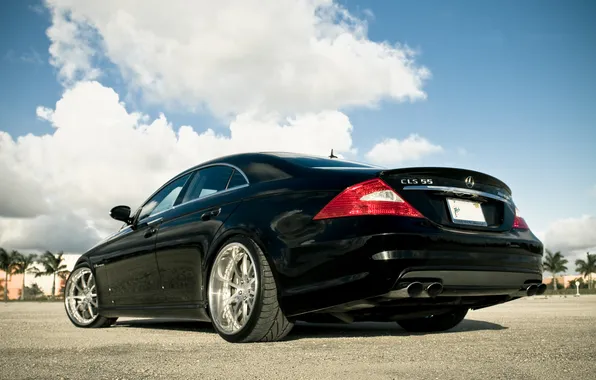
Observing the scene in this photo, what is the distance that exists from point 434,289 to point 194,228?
2.14 meters

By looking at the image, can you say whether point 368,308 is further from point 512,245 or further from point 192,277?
point 192,277

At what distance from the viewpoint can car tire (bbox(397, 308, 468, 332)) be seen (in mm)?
5590

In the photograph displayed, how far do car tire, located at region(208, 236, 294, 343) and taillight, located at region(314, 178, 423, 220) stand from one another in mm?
600

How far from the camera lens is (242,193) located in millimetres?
4758

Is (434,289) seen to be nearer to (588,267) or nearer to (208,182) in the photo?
(208,182)

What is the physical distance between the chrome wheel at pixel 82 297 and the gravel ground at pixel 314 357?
1.75 metres

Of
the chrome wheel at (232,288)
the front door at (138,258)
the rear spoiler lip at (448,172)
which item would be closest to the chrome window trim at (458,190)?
the rear spoiler lip at (448,172)

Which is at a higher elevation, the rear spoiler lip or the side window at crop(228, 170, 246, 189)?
the side window at crop(228, 170, 246, 189)

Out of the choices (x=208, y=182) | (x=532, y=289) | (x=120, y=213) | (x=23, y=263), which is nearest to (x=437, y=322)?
(x=532, y=289)

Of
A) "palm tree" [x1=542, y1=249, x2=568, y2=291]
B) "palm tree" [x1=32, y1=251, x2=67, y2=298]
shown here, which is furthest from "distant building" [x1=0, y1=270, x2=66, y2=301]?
"palm tree" [x1=542, y1=249, x2=568, y2=291]

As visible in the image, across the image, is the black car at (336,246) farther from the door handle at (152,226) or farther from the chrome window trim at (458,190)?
the door handle at (152,226)

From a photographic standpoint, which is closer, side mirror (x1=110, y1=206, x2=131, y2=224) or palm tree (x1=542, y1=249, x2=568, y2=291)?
side mirror (x1=110, y1=206, x2=131, y2=224)

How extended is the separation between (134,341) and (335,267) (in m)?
1.81

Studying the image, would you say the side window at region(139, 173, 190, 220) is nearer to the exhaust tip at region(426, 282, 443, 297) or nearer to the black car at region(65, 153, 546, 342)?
the black car at region(65, 153, 546, 342)
